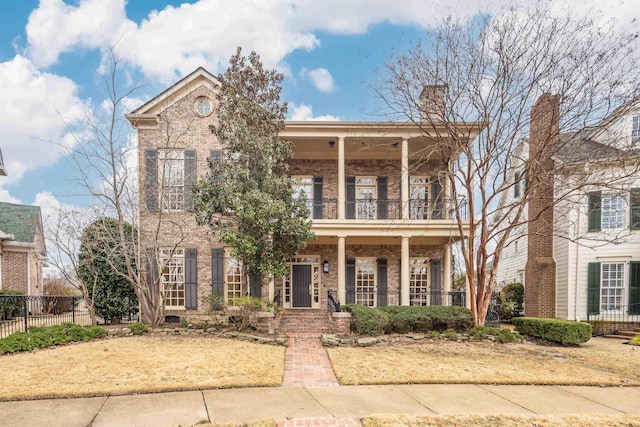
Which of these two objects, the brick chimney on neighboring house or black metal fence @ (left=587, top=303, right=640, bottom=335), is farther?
black metal fence @ (left=587, top=303, right=640, bottom=335)

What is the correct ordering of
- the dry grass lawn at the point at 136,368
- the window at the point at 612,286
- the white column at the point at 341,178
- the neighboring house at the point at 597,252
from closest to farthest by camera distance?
the dry grass lawn at the point at 136,368
the neighboring house at the point at 597,252
the white column at the point at 341,178
the window at the point at 612,286

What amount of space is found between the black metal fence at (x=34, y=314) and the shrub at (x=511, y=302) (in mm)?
17146

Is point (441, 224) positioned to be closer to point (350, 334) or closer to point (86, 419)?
point (350, 334)

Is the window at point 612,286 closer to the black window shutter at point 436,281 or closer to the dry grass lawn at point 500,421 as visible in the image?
the black window shutter at point 436,281

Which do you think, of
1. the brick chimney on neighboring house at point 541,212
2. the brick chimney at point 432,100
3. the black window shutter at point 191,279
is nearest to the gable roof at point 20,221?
the black window shutter at point 191,279

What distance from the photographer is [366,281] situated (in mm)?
15289

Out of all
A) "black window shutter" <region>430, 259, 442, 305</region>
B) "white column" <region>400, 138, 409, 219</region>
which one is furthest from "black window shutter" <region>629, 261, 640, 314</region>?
"white column" <region>400, 138, 409, 219</region>

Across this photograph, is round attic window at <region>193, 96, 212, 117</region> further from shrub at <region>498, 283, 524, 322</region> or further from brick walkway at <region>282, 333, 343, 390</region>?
shrub at <region>498, 283, 524, 322</region>

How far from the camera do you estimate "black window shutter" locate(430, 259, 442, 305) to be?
593 inches

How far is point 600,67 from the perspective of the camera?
10.3m

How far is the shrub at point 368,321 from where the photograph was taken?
34.7ft

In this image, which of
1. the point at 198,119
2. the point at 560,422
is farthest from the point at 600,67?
the point at 198,119

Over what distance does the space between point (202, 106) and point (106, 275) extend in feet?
23.8

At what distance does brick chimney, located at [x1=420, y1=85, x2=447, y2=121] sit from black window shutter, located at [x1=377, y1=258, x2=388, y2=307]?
6166 millimetres
